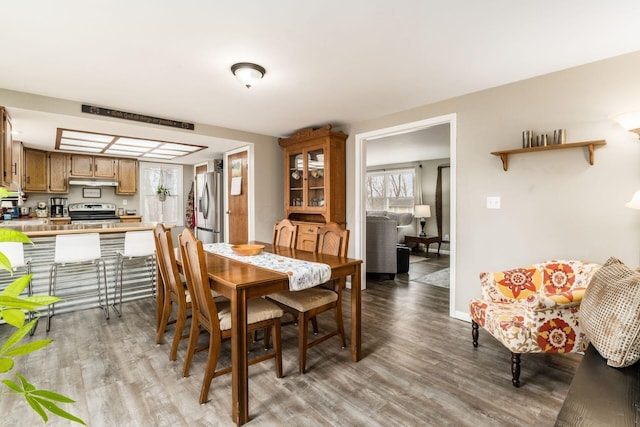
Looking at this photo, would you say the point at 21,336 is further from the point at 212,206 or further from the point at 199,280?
the point at 212,206

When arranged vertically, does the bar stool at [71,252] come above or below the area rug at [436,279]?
above

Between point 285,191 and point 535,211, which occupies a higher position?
point 285,191

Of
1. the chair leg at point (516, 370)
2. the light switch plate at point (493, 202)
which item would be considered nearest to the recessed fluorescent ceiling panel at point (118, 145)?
the light switch plate at point (493, 202)

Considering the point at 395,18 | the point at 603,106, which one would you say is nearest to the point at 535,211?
the point at 603,106

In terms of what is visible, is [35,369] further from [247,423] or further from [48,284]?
[247,423]

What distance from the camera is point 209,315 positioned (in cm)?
196

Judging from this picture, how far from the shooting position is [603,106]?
2492mm

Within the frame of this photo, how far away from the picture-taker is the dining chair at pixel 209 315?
6.35 ft

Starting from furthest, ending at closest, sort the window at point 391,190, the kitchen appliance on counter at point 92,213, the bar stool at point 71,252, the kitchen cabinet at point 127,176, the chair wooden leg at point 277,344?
Answer: the window at point 391,190
the kitchen cabinet at point 127,176
the kitchen appliance on counter at point 92,213
the bar stool at point 71,252
the chair wooden leg at point 277,344

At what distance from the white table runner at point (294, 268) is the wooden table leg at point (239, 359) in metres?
0.36

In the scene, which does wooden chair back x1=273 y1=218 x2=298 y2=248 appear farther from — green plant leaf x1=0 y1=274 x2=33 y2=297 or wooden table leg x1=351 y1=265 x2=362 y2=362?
green plant leaf x1=0 y1=274 x2=33 y2=297

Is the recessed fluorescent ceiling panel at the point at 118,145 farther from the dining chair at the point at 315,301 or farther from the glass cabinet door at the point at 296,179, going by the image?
the dining chair at the point at 315,301

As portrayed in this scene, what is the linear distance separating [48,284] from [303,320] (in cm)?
299

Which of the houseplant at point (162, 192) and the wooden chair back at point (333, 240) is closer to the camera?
the wooden chair back at point (333, 240)
